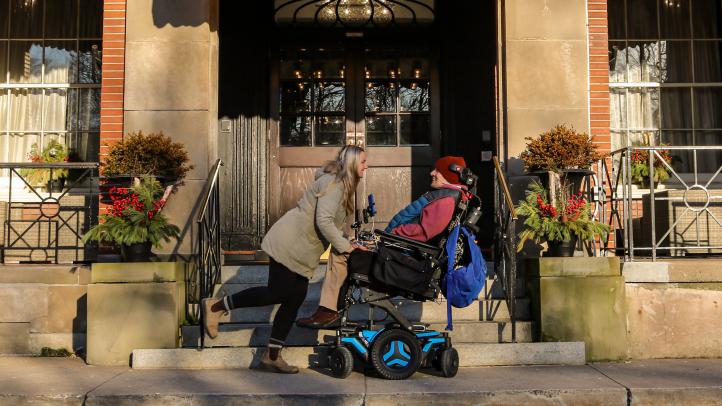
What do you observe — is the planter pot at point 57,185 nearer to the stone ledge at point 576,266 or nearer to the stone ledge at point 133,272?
the stone ledge at point 133,272

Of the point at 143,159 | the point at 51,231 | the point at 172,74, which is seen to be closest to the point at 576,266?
the point at 143,159

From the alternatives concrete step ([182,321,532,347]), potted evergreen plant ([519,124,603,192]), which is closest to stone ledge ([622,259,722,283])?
potted evergreen plant ([519,124,603,192])

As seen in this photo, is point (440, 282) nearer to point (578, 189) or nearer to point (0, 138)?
point (578, 189)

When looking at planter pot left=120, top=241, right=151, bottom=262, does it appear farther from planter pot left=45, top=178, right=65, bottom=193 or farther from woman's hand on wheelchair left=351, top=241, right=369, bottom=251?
planter pot left=45, top=178, right=65, bottom=193

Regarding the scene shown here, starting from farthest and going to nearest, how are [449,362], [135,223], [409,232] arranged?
[135,223] < [409,232] < [449,362]

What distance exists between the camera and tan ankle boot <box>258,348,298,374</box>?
6109 millimetres

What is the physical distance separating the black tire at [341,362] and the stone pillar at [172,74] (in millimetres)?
2846

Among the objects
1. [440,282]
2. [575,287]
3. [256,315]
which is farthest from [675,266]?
[256,315]

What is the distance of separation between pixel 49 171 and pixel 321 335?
14.0 ft

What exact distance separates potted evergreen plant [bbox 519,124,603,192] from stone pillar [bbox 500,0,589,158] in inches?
22.8

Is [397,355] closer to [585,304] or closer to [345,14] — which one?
[585,304]

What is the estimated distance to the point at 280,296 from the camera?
6.00 metres

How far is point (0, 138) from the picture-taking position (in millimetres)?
9516

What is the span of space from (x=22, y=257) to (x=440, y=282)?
4.87 meters
